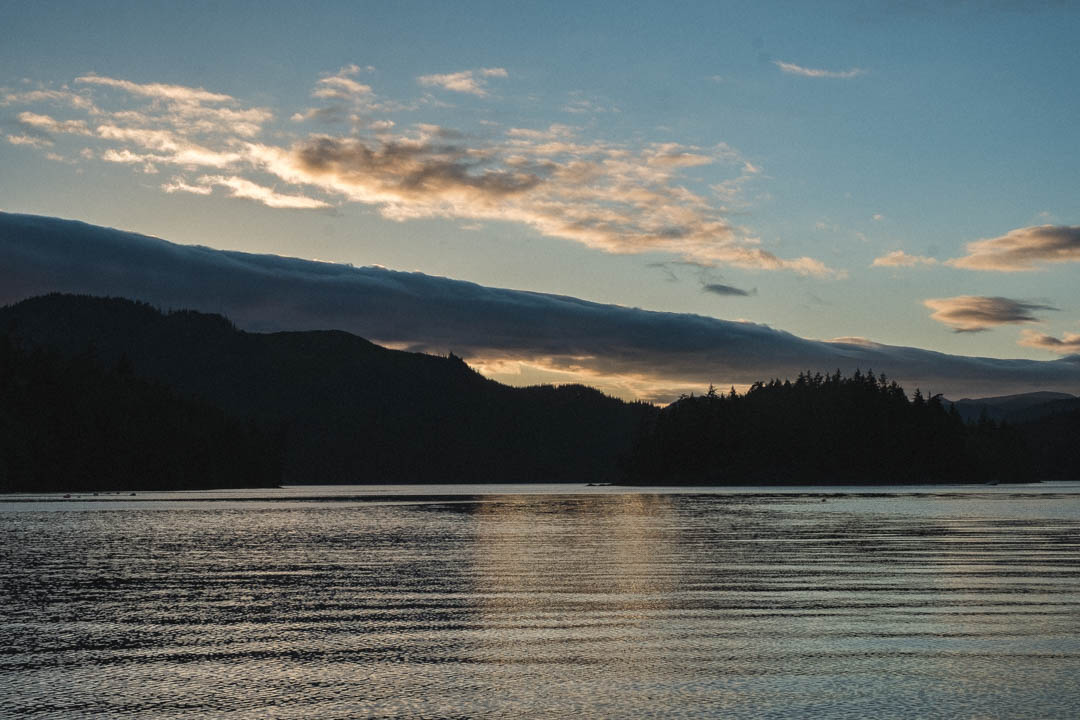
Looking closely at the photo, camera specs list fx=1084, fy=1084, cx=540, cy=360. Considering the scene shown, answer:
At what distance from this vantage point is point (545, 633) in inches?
789

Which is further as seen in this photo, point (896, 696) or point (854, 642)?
point (854, 642)

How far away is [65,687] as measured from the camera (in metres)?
15.1

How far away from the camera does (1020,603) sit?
78.2 feet

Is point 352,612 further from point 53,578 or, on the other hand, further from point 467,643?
point 53,578

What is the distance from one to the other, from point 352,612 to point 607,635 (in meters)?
6.47

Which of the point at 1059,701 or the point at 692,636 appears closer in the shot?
the point at 1059,701

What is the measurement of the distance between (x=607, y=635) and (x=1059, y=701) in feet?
26.4

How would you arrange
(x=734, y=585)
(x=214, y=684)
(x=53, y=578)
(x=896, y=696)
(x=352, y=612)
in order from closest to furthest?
(x=896, y=696), (x=214, y=684), (x=352, y=612), (x=734, y=585), (x=53, y=578)

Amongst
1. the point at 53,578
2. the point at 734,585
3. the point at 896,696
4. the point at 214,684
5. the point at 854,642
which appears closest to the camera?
the point at 896,696

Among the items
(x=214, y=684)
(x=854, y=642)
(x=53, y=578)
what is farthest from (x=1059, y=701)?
(x=53, y=578)

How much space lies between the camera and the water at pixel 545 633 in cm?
1412

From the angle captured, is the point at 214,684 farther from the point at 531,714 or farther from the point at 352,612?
the point at 352,612

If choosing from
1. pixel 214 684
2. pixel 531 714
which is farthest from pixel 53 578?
pixel 531 714

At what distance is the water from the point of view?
14.1 m
